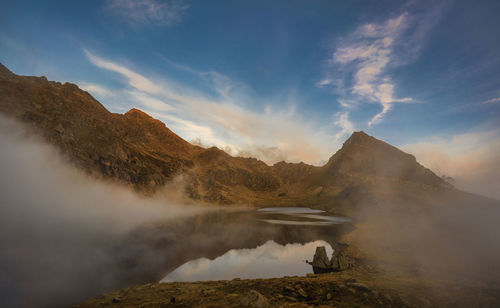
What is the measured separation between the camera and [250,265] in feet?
134

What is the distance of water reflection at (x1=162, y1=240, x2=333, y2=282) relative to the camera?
34344 mm

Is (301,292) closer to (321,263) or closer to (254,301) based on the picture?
(254,301)

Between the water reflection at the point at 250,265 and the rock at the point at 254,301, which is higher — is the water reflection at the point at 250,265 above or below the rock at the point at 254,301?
below

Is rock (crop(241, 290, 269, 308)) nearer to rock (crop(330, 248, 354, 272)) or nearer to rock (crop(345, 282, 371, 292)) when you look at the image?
rock (crop(345, 282, 371, 292))

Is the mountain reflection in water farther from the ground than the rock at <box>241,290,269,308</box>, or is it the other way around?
the rock at <box>241,290,269,308</box>

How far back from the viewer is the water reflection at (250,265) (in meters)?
34.3

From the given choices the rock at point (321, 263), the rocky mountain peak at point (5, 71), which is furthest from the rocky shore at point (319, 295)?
the rocky mountain peak at point (5, 71)

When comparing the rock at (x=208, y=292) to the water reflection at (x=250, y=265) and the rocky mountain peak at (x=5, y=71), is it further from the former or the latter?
the rocky mountain peak at (x=5, y=71)

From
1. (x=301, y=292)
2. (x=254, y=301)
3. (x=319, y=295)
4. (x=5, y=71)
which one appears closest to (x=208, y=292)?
(x=254, y=301)

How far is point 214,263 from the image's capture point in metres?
41.9

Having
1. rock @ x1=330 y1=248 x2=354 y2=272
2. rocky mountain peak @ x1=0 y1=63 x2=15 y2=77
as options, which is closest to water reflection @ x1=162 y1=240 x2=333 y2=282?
rock @ x1=330 y1=248 x2=354 y2=272

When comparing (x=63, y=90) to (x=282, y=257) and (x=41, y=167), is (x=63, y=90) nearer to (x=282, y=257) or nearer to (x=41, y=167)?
(x=41, y=167)

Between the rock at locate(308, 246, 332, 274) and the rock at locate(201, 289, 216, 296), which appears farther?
the rock at locate(308, 246, 332, 274)

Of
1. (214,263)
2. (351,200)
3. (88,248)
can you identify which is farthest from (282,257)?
(351,200)
